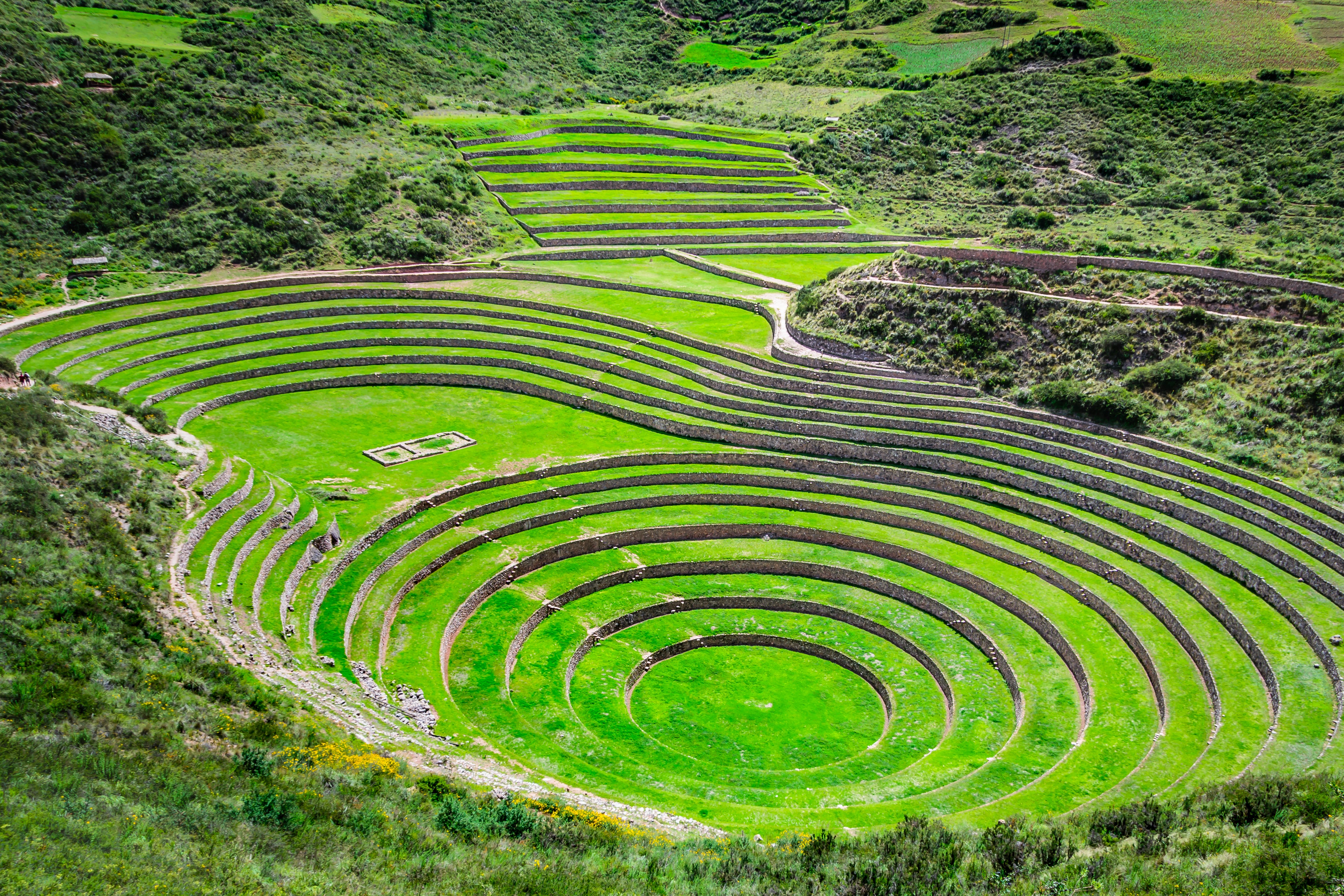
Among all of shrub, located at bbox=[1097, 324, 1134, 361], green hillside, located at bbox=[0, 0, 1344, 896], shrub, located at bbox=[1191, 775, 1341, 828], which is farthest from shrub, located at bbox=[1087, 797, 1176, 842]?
shrub, located at bbox=[1097, 324, 1134, 361]

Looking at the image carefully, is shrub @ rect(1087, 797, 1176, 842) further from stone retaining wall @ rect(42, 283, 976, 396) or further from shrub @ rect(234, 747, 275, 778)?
stone retaining wall @ rect(42, 283, 976, 396)

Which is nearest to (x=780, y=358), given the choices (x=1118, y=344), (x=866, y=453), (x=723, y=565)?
(x=866, y=453)

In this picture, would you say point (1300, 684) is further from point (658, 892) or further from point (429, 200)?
point (429, 200)

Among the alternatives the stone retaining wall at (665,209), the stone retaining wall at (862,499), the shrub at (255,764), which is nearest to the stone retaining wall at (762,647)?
the stone retaining wall at (862,499)

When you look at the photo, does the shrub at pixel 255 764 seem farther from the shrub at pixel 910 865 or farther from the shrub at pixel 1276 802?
the shrub at pixel 1276 802

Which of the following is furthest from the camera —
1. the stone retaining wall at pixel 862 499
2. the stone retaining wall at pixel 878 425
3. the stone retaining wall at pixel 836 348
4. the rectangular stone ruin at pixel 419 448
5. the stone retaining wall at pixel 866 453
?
the stone retaining wall at pixel 836 348
